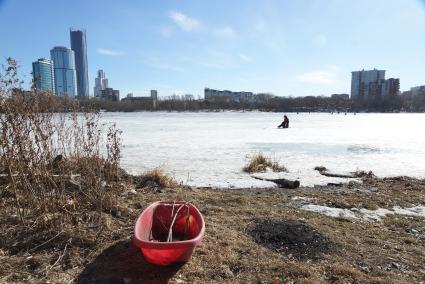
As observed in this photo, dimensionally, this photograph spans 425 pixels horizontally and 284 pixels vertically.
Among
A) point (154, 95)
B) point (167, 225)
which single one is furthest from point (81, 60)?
point (154, 95)

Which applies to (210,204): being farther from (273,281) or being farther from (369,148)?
(369,148)

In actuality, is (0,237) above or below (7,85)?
below

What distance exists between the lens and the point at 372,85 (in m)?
129

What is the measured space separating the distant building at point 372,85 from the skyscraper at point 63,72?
117 m

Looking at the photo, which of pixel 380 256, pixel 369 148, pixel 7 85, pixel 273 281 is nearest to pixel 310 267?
pixel 273 281

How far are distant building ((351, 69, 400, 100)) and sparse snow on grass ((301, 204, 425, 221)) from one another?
379ft

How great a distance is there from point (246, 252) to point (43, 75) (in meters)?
3.86

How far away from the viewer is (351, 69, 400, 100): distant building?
122m

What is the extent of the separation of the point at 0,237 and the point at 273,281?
2.94m

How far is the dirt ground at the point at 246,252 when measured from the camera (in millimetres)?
3262

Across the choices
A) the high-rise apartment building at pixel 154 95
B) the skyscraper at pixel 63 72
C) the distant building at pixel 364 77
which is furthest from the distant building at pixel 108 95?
the distant building at pixel 364 77

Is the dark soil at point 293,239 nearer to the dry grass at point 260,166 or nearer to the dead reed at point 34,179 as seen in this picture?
the dead reed at point 34,179

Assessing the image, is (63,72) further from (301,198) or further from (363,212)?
(363,212)

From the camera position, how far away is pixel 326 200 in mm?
6574
